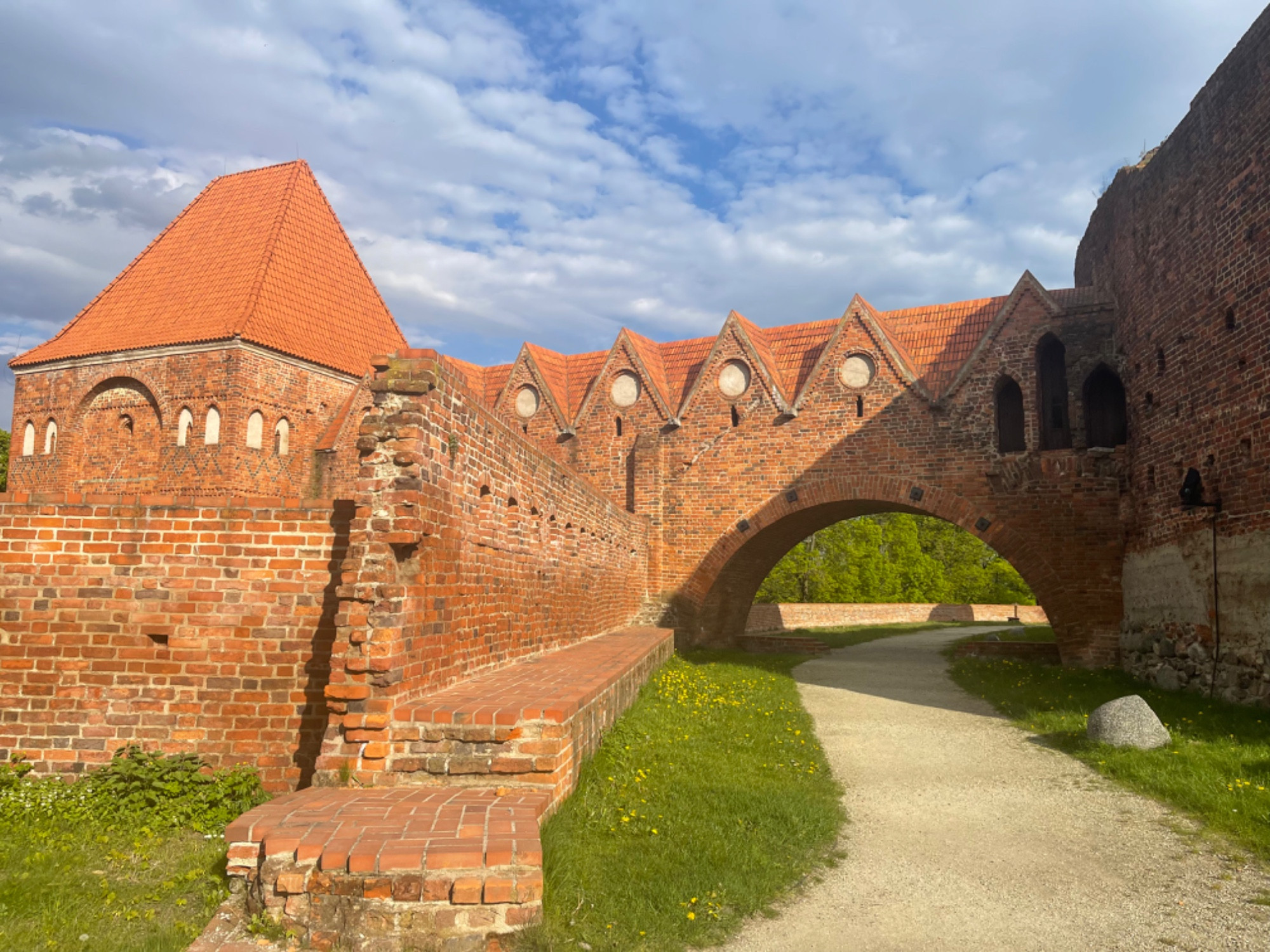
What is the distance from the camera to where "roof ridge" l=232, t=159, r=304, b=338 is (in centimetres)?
1777

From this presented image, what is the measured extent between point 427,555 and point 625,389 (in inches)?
541

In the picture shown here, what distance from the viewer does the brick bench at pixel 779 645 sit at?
797 inches

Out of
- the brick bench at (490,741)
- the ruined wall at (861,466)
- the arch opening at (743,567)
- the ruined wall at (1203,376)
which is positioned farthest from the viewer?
the arch opening at (743,567)

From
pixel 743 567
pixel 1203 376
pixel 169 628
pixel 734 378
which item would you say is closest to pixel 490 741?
pixel 169 628

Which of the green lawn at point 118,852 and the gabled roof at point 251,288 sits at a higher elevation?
the gabled roof at point 251,288

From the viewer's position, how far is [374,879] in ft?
12.3

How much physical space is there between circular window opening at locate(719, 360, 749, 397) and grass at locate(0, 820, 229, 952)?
46.7ft

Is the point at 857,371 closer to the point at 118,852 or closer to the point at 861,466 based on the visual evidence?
the point at 861,466

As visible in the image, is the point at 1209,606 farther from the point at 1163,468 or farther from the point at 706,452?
the point at 706,452

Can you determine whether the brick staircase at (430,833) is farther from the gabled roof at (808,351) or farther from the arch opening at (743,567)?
the gabled roof at (808,351)

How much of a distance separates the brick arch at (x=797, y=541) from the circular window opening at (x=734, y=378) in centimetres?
243

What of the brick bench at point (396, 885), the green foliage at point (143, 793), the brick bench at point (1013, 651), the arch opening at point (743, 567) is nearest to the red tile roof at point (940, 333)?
the arch opening at point (743, 567)

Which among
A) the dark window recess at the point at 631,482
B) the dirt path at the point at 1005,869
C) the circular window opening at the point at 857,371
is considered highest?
the circular window opening at the point at 857,371

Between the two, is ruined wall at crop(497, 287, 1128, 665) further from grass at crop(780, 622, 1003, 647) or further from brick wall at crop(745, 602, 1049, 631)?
brick wall at crop(745, 602, 1049, 631)
